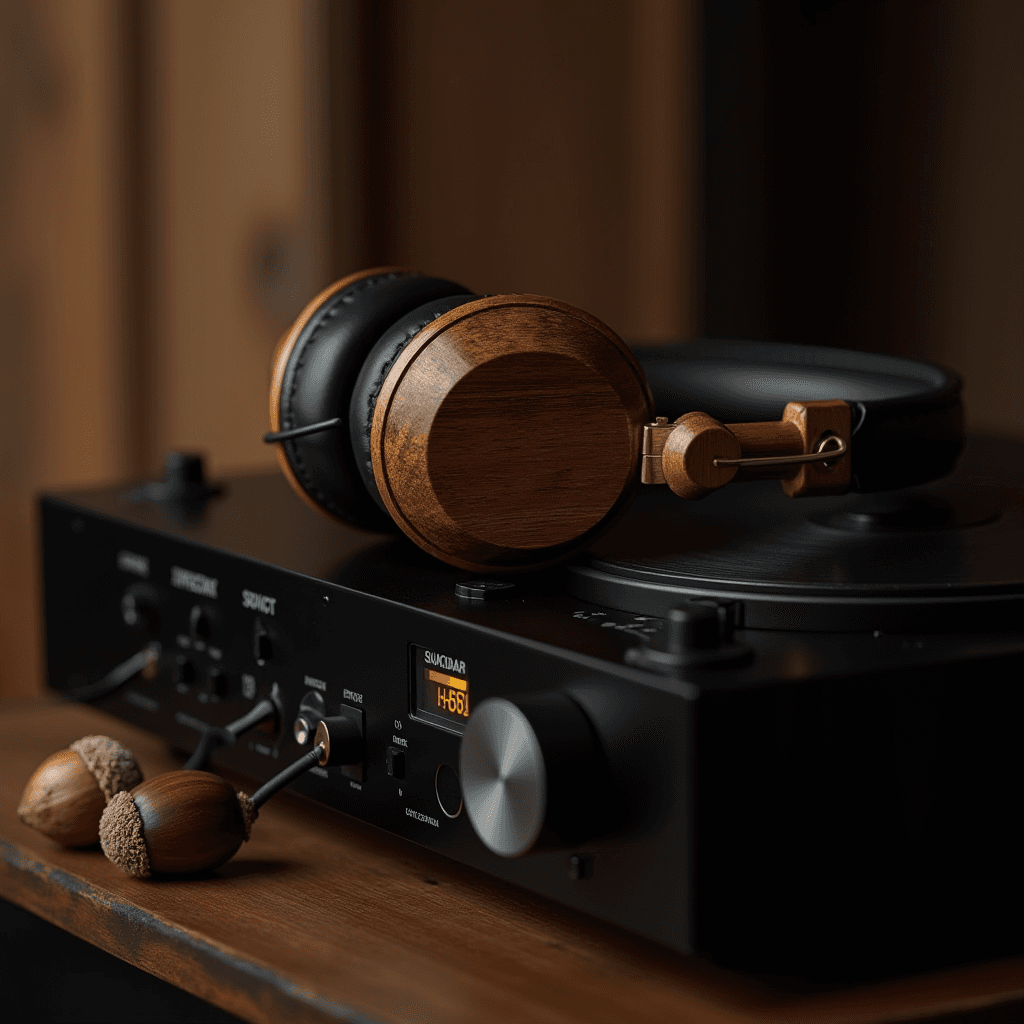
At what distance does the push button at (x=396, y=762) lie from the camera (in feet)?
2.52

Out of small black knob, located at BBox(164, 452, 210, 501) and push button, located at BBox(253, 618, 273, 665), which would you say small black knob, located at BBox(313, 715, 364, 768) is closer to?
push button, located at BBox(253, 618, 273, 665)

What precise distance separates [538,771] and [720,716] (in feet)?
0.25

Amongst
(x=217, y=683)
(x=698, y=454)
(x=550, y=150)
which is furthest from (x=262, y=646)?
(x=550, y=150)

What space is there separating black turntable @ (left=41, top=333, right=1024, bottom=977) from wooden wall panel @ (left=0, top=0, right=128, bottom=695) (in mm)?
811

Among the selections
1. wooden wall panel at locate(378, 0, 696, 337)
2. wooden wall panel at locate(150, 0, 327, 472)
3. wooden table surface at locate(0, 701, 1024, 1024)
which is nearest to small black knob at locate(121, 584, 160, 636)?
wooden table surface at locate(0, 701, 1024, 1024)

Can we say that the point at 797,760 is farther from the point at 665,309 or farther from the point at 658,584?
the point at 665,309

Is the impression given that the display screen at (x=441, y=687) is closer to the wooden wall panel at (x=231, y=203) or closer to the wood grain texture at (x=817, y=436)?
the wood grain texture at (x=817, y=436)

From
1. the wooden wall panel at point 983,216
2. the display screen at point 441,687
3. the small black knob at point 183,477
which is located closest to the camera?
the display screen at point 441,687

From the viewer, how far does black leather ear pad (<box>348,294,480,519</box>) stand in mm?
787

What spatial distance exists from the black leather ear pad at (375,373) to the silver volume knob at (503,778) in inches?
6.1

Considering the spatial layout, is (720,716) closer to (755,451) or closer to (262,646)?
(755,451)

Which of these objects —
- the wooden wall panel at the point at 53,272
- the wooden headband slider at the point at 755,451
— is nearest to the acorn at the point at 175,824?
the wooden headband slider at the point at 755,451

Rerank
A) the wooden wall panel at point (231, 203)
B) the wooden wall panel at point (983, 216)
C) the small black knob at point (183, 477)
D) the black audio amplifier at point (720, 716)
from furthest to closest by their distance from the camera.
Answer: the wooden wall panel at point (231, 203) → the wooden wall panel at point (983, 216) → the small black knob at point (183, 477) → the black audio amplifier at point (720, 716)

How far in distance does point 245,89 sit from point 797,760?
1.15 m
